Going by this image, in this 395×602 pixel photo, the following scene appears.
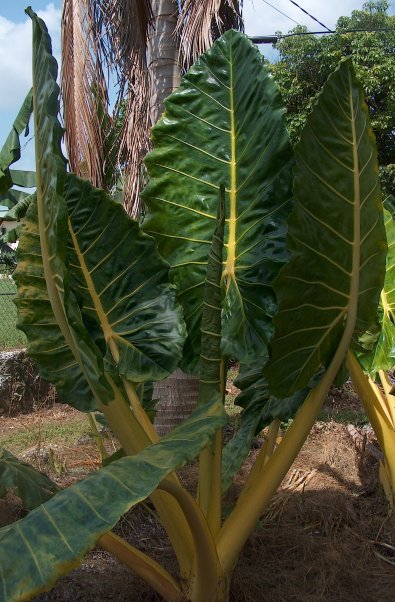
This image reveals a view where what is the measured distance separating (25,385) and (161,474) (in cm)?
519

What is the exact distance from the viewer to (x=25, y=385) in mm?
6367

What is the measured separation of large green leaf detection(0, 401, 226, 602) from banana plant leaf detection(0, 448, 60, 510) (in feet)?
1.92

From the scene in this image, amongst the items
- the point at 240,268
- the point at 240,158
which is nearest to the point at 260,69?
the point at 240,158

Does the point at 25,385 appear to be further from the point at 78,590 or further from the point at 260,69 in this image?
the point at 260,69

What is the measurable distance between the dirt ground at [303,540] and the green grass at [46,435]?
34.9 inches

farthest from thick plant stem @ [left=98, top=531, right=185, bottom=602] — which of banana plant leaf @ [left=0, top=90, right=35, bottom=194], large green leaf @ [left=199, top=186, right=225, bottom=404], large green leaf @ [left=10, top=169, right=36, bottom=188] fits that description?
large green leaf @ [left=10, top=169, right=36, bottom=188]

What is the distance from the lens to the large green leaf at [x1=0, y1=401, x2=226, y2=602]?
1227mm

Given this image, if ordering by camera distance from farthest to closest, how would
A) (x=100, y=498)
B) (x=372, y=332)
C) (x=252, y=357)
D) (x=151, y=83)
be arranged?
(x=151, y=83), (x=372, y=332), (x=252, y=357), (x=100, y=498)

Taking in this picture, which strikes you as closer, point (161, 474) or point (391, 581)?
point (161, 474)

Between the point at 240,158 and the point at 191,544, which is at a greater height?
the point at 240,158

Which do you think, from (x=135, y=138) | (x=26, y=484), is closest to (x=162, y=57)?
(x=135, y=138)

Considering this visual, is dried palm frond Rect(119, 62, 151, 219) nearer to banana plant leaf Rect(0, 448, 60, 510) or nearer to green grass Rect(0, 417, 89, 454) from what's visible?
green grass Rect(0, 417, 89, 454)

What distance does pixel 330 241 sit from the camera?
6.53 ft

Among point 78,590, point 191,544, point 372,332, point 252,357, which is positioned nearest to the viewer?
point 191,544
